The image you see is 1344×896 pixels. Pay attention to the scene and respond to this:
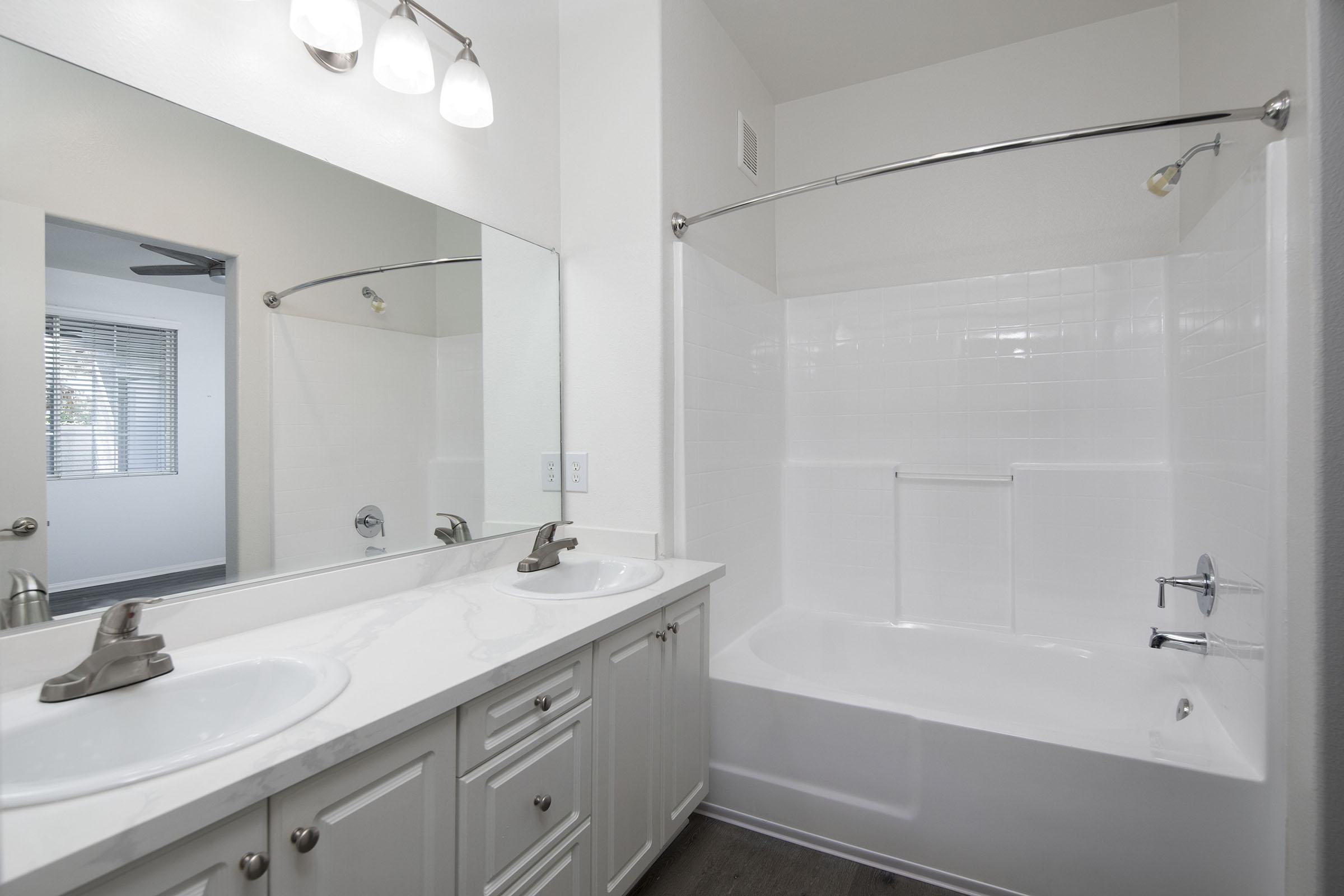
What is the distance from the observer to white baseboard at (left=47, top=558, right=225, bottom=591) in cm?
101

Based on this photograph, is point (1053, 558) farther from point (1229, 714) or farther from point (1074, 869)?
point (1074, 869)

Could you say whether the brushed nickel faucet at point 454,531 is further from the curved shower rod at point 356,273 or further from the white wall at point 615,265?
the curved shower rod at point 356,273

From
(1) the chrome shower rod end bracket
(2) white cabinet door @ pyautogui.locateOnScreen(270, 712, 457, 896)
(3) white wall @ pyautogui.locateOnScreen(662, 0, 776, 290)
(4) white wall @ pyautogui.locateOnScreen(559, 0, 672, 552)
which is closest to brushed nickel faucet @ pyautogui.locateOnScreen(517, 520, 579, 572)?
(4) white wall @ pyautogui.locateOnScreen(559, 0, 672, 552)

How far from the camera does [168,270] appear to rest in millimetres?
1136

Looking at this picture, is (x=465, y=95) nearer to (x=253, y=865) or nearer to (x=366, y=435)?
(x=366, y=435)

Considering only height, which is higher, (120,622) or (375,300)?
(375,300)

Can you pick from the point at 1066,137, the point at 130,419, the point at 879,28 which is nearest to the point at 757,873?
the point at 130,419

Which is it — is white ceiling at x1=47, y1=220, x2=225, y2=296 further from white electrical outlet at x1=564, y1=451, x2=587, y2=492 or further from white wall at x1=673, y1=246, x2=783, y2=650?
white wall at x1=673, y1=246, x2=783, y2=650

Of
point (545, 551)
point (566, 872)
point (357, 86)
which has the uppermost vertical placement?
point (357, 86)

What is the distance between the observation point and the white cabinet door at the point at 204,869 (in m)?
0.64

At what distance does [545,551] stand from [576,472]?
40cm

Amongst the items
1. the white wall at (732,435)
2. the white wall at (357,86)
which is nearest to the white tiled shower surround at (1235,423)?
the white wall at (732,435)

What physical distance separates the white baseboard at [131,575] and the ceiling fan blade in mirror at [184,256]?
582 millimetres

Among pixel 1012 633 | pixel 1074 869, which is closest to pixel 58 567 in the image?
pixel 1074 869
